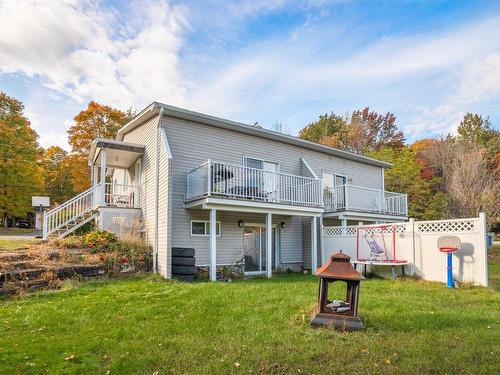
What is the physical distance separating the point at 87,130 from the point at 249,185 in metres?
20.7

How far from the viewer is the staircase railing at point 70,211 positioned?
12.4 m

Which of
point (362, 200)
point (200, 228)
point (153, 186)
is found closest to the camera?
point (200, 228)

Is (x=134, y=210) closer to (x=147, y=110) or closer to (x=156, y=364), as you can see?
(x=147, y=110)

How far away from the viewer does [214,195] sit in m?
10.6

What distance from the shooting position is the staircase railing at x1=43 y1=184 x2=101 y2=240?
12359mm

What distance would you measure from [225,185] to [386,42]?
6676 mm

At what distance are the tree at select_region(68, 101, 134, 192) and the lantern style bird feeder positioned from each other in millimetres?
25037

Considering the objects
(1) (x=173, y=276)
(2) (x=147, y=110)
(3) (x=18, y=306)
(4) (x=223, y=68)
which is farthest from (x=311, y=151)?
(3) (x=18, y=306)

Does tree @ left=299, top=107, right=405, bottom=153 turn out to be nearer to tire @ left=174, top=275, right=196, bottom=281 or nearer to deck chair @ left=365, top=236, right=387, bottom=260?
deck chair @ left=365, top=236, right=387, bottom=260

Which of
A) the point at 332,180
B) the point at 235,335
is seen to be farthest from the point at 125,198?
the point at 235,335

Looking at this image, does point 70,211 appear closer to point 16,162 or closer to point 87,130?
point 87,130

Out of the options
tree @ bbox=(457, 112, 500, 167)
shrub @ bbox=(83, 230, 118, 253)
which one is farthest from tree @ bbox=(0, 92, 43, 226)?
tree @ bbox=(457, 112, 500, 167)

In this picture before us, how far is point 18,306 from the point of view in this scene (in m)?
6.70

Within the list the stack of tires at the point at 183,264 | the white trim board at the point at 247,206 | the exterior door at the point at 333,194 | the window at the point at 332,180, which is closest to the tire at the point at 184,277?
the stack of tires at the point at 183,264
